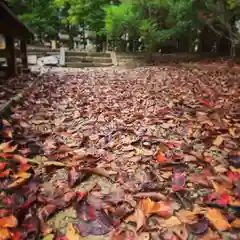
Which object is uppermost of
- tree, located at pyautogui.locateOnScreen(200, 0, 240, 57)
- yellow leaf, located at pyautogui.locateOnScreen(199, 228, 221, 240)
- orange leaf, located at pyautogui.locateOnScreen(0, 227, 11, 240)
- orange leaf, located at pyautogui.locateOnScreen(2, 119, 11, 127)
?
tree, located at pyautogui.locateOnScreen(200, 0, 240, 57)

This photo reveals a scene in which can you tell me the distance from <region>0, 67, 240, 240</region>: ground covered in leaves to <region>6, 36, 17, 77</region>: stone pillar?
3087mm

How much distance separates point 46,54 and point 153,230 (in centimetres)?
1189

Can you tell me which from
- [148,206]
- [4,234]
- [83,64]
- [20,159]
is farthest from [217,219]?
[83,64]

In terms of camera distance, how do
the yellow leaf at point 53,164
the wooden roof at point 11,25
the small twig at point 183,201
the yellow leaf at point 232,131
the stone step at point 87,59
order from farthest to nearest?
the stone step at point 87,59
the wooden roof at point 11,25
the yellow leaf at point 232,131
the yellow leaf at point 53,164
the small twig at point 183,201

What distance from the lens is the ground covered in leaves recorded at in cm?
128

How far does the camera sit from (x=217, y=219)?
4.23 ft

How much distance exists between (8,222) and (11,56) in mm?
5478

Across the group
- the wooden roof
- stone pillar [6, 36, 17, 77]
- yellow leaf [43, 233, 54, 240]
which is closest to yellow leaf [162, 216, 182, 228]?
yellow leaf [43, 233, 54, 240]

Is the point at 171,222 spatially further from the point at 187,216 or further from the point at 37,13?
the point at 37,13

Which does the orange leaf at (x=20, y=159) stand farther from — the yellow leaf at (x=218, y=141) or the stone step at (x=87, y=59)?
the stone step at (x=87, y=59)

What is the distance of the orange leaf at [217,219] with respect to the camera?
1.25m

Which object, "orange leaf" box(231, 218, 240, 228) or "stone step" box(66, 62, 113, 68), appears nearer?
"orange leaf" box(231, 218, 240, 228)

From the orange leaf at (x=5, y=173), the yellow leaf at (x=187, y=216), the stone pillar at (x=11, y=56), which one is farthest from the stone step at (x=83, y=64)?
the yellow leaf at (x=187, y=216)

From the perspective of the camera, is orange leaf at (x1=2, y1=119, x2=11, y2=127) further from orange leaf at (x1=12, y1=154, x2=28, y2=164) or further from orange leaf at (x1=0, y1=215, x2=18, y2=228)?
orange leaf at (x1=0, y1=215, x2=18, y2=228)
